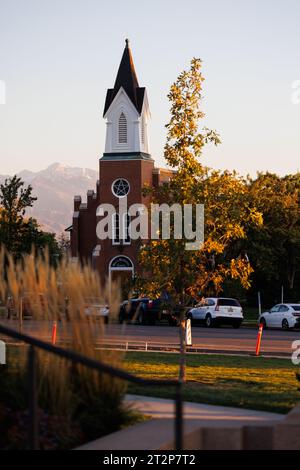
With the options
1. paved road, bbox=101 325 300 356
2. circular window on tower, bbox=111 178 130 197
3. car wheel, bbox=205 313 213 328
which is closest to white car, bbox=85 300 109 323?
paved road, bbox=101 325 300 356

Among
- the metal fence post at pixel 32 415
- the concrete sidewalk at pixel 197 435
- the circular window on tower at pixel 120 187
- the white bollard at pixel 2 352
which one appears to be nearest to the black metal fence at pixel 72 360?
the metal fence post at pixel 32 415

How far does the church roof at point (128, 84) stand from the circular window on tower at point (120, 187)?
582 cm

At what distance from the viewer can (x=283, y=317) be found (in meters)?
42.8

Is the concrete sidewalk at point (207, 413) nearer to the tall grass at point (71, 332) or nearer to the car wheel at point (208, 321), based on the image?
the tall grass at point (71, 332)

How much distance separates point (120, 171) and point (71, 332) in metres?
61.8

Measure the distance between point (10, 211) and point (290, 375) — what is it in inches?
1383

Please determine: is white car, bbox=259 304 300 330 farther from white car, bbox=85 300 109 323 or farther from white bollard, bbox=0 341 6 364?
white car, bbox=85 300 109 323

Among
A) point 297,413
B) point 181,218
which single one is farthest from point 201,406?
point 181,218

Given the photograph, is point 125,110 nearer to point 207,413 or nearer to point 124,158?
point 124,158

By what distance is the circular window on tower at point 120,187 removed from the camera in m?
71.4

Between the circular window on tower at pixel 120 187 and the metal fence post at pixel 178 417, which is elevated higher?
the circular window on tower at pixel 120 187

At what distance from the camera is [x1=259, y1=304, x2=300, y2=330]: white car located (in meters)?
42.3

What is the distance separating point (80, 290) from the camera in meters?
10.2
